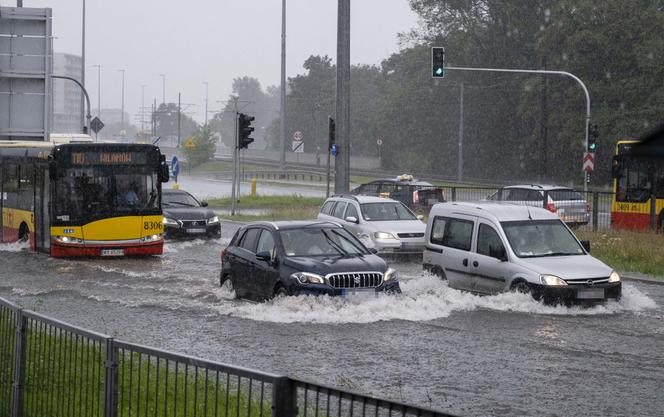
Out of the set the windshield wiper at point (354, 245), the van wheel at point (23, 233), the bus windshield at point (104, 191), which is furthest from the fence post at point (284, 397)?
the van wheel at point (23, 233)

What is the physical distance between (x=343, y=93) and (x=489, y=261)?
1586 centimetres

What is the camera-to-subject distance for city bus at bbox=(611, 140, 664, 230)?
107 ft

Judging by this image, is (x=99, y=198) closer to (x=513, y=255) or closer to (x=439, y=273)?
(x=439, y=273)

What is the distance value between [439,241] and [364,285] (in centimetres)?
337

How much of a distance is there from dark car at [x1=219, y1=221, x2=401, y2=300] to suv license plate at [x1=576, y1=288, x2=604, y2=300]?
2.72 meters

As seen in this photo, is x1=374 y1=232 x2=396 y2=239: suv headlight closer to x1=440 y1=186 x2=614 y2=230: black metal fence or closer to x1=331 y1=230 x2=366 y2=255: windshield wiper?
x1=440 y1=186 x2=614 y2=230: black metal fence

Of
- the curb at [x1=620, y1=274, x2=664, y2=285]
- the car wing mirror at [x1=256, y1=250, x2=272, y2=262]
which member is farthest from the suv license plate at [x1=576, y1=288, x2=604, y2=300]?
the curb at [x1=620, y1=274, x2=664, y2=285]

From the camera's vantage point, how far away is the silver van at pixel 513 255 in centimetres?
1681

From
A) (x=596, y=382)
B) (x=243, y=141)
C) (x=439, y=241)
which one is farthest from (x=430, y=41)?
(x=596, y=382)

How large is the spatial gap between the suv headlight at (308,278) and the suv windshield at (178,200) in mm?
18414

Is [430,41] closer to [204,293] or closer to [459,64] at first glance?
[459,64]

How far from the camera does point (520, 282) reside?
17.2 meters

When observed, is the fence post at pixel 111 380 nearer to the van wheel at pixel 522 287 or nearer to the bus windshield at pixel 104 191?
the van wheel at pixel 522 287

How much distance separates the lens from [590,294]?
661 inches
